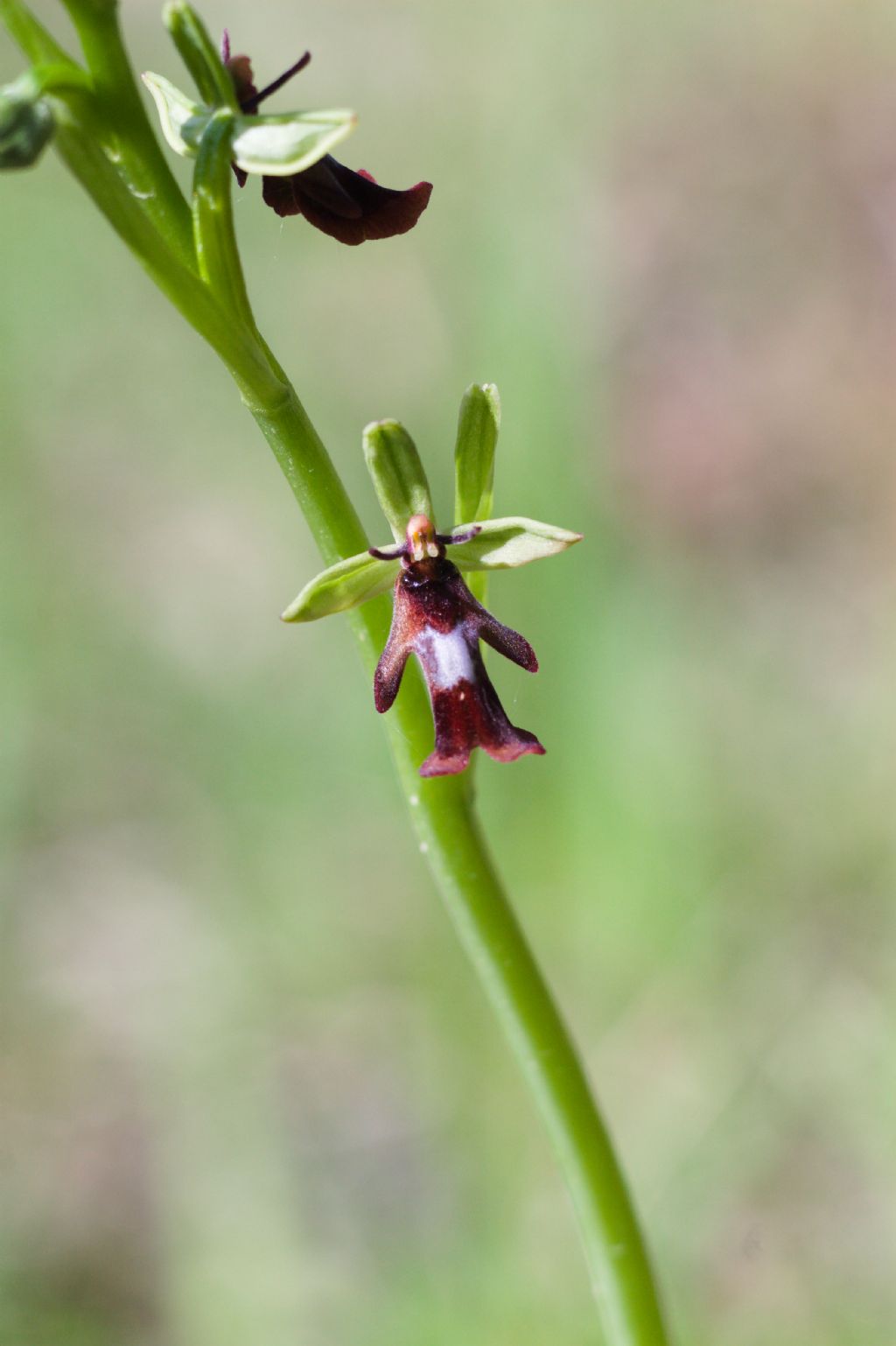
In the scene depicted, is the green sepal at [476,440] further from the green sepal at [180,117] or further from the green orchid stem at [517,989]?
the green sepal at [180,117]

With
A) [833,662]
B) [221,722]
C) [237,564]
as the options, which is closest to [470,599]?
[221,722]

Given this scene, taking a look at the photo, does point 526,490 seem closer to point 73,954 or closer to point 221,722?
point 221,722

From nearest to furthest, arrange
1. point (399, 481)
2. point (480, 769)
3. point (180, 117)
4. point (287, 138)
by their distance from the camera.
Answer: point (287, 138) → point (180, 117) → point (399, 481) → point (480, 769)

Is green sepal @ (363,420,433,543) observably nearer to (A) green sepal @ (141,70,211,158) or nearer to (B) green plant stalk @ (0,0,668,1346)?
(B) green plant stalk @ (0,0,668,1346)

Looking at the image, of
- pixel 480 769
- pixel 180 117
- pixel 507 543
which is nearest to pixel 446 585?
pixel 507 543

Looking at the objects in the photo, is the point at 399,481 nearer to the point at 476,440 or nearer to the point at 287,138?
the point at 476,440

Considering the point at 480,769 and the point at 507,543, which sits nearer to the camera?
the point at 507,543

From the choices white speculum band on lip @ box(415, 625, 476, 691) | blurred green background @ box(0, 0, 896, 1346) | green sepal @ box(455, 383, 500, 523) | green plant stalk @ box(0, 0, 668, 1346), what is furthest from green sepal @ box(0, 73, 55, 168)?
blurred green background @ box(0, 0, 896, 1346)
